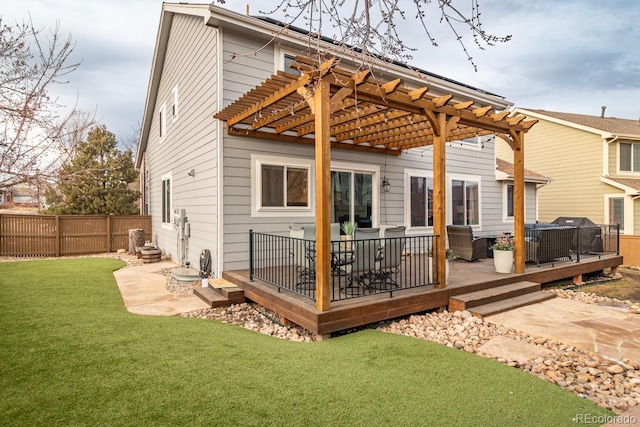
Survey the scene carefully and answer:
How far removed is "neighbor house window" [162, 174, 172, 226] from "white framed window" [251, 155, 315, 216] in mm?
4671

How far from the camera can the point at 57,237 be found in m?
11.3

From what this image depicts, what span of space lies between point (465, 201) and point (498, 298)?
593cm

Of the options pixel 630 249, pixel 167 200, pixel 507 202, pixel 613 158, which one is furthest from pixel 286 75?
pixel 613 158

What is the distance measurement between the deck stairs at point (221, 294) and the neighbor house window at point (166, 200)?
513 cm

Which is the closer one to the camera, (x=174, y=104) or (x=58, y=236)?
(x=174, y=104)

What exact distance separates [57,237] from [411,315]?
11.8 metres

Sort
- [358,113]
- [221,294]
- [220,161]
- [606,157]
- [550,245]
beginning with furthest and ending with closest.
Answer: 1. [606,157]
2. [550,245]
3. [220,161]
4. [221,294]
5. [358,113]

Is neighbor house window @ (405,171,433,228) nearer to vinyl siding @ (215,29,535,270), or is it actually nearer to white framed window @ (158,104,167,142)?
vinyl siding @ (215,29,535,270)

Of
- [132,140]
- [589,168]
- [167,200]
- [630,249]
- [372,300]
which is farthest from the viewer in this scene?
[132,140]

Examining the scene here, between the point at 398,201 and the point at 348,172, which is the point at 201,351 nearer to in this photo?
the point at 348,172

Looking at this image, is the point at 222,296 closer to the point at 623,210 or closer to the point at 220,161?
the point at 220,161

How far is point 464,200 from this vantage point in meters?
11.1

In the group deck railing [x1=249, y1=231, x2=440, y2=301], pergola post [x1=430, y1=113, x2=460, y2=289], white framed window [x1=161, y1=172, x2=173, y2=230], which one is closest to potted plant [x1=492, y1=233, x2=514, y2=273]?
deck railing [x1=249, y1=231, x2=440, y2=301]

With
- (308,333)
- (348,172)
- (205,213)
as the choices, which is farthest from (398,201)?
(308,333)
